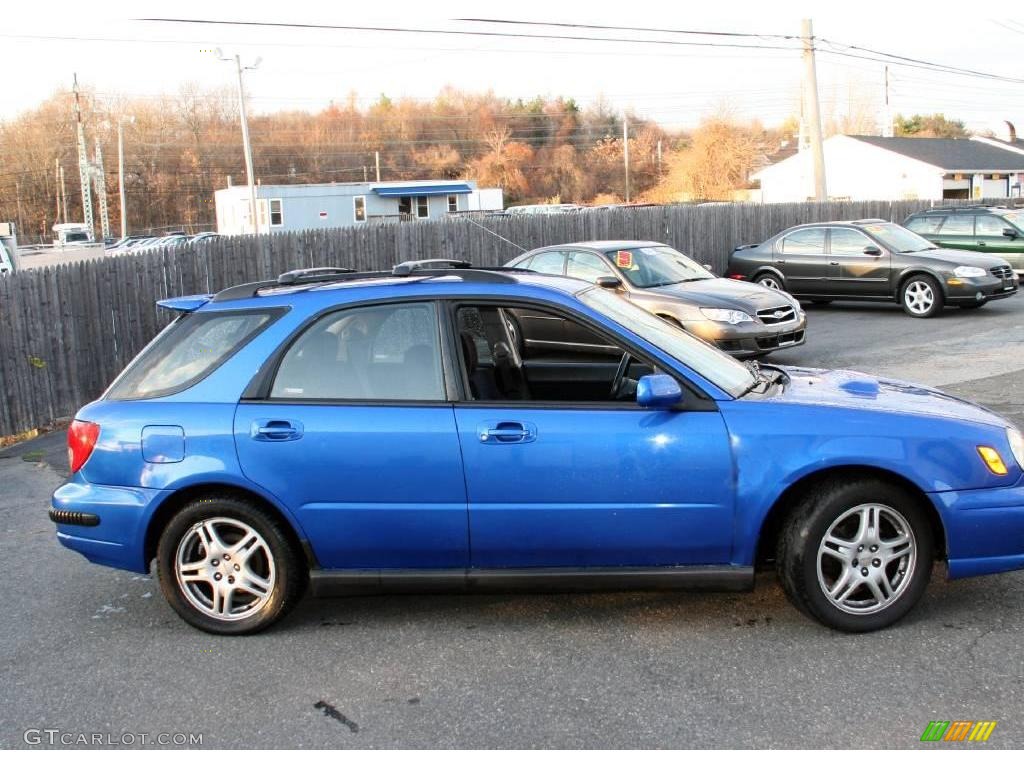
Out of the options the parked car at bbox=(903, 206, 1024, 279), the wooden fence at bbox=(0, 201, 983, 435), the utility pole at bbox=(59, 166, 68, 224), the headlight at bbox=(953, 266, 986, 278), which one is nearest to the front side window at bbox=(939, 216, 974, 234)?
the parked car at bbox=(903, 206, 1024, 279)

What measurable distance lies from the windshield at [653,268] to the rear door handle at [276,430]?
27.9 ft

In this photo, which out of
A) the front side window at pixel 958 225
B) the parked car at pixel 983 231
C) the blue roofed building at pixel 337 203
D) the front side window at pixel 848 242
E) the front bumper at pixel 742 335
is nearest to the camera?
the front bumper at pixel 742 335

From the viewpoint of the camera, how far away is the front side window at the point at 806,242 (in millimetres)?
17031

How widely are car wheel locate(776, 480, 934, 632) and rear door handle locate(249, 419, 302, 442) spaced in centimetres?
215

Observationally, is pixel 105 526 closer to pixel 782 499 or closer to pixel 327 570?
pixel 327 570

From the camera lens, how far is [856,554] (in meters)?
4.15

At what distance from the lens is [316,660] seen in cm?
423

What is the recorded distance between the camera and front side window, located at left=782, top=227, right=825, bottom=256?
17.0 metres

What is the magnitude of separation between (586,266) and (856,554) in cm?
892

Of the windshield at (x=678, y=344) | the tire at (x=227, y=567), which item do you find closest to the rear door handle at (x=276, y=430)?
the tire at (x=227, y=567)

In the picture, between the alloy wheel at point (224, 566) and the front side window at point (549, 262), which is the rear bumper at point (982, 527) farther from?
the front side window at point (549, 262)

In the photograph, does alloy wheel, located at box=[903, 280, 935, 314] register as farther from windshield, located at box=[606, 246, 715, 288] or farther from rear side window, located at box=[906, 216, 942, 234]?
A: rear side window, located at box=[906, 216, 942, 234]

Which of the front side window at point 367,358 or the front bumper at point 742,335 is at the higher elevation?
the front side window at point 367,358

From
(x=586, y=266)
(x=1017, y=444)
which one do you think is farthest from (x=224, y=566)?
(x=586, y=266)
